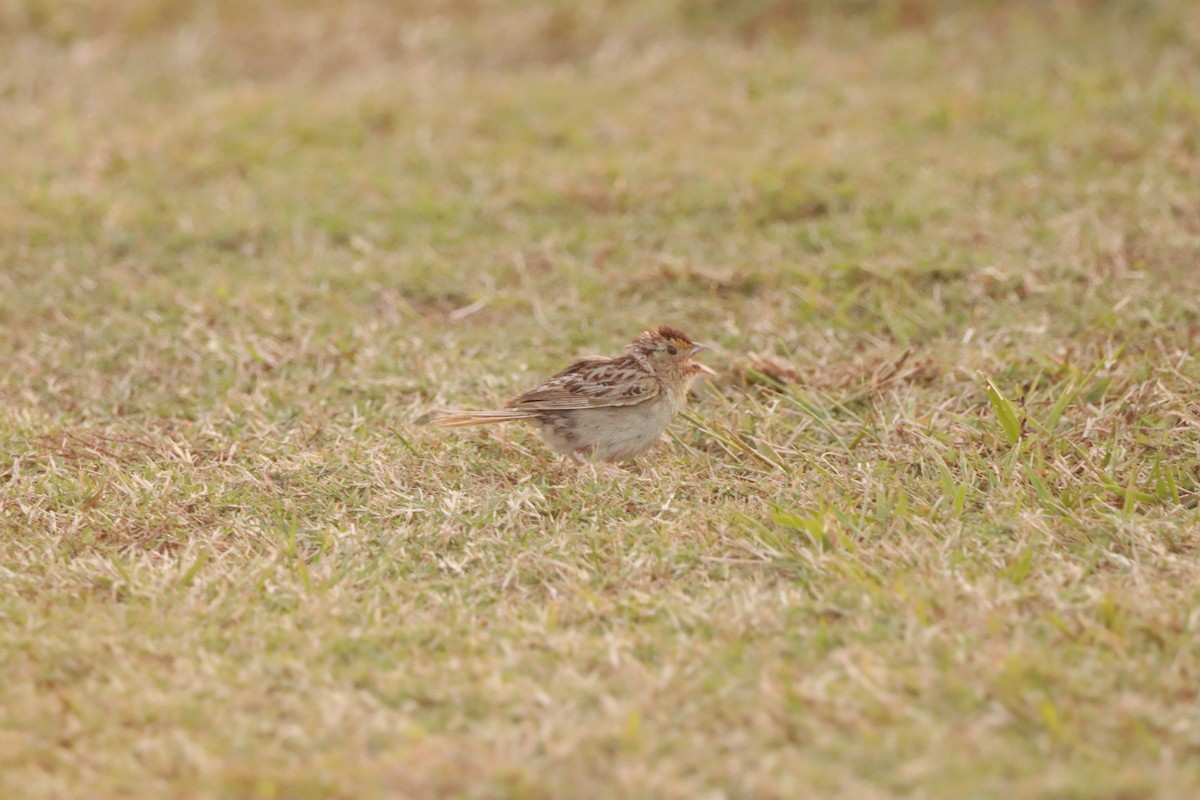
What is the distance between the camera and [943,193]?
848 centimetres

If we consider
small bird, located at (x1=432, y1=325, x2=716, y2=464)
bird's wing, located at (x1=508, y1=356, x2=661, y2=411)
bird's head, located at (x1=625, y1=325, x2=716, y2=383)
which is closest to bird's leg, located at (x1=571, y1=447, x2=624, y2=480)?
small bird, located at (x1=432, y1=325, x2=716, y2=464)

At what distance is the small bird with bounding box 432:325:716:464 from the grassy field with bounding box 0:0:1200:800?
0.12m

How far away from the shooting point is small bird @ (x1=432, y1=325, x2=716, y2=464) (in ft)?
18.2

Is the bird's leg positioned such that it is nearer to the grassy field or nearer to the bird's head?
the grassy field

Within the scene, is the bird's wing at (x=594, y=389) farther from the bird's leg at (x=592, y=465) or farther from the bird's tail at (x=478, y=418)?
the bird's leg at (x=592, y=465)

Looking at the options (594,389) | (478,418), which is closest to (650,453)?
(594,389)

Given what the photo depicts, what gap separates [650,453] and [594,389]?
399mm

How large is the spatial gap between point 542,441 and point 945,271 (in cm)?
263

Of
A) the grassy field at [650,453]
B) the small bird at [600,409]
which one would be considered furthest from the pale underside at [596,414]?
the grassy field at [650,453]

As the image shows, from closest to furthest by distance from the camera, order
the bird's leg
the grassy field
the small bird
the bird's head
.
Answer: the grassy field < the bird's leg < the small bird < the bird's head

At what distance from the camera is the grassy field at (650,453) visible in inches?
147

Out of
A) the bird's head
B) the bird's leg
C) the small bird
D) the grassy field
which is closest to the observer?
the grassy field

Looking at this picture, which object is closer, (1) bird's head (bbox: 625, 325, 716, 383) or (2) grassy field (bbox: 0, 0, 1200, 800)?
(2) grassy field (bbox: 0, 0, 1200, 800)

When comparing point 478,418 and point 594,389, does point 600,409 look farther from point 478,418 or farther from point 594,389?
point 478,418
